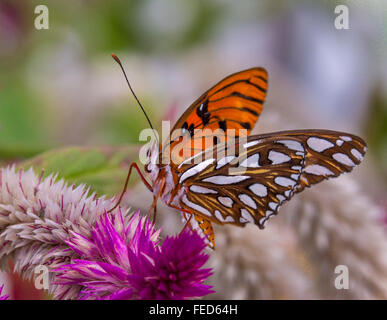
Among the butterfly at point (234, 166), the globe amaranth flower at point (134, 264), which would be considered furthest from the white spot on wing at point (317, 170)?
the globe amaranth flower at point (134, 264)

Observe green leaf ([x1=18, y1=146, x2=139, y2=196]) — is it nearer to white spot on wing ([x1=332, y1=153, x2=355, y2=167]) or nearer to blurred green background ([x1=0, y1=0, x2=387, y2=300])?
blurred green background ([x1=0, y1=0, x2=387, y2=300])

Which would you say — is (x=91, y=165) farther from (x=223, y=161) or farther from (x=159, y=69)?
(x=159, y=69)

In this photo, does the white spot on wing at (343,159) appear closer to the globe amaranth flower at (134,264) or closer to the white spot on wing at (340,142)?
the white spot on wing at (340,142)

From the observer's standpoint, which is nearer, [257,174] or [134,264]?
[134,264]

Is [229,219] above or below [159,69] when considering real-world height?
below

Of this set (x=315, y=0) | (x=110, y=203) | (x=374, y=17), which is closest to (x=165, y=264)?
(x=110, y=203)

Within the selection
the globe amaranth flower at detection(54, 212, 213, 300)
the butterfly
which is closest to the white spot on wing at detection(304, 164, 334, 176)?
the butterfly

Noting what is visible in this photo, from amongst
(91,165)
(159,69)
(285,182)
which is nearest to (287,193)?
Result: (285,182)
